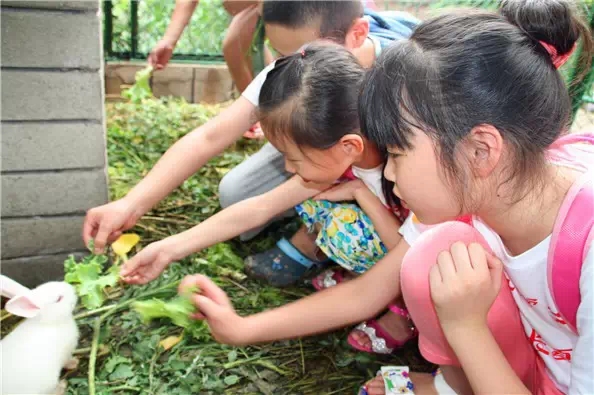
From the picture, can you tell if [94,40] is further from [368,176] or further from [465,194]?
[465,194]

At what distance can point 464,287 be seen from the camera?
111 centimetres

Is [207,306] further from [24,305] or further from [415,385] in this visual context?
[415,385]

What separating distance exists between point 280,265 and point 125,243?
543mm

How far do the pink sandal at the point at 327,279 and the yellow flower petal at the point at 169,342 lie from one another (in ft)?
1.62

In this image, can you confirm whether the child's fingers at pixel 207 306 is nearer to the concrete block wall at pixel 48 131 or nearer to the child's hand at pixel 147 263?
the child's hand at pixel 147 263

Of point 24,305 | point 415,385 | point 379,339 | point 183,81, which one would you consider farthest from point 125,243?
point 183,81

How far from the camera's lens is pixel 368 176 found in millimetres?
1669

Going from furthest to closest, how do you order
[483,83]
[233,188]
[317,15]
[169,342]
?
[233,188] < [317,15] < [169,342] < [483,83]

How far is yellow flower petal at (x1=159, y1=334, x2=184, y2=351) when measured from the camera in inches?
67.4

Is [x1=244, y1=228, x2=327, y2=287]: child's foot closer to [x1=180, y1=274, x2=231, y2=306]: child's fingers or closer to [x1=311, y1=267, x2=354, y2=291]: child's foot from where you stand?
[x1=311, y1=267, x2=354, y2=291]: child's foot

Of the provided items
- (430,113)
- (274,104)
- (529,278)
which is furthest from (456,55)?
(274,104)

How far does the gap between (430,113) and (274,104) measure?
567 millimetres

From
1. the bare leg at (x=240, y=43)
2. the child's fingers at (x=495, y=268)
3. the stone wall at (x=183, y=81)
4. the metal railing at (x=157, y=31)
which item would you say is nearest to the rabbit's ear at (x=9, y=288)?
the child's fingers at (x=495, y=268)

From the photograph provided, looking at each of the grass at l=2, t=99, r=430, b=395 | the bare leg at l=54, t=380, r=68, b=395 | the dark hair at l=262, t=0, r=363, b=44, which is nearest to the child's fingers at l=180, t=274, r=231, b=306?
the grass at l=2, t=99, r=430, b=395
